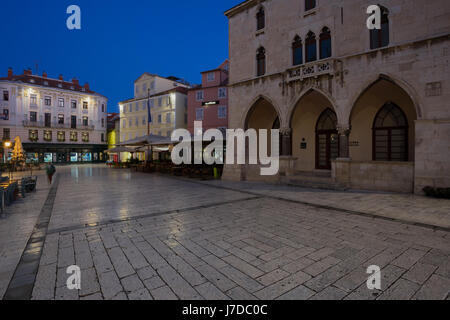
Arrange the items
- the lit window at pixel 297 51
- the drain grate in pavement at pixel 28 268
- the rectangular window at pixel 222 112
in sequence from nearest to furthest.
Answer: the drain grate in pavement at pixel 28 268 < the lit window at pixel 297 51 < the rectangular window at pixel 222 112

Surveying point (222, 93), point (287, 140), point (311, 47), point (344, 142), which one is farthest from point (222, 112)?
point (344, 142)

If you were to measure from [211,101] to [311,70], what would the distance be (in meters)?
18.7

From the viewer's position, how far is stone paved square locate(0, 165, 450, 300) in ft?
10.1

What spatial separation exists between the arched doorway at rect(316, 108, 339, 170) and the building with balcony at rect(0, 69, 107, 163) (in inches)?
1796

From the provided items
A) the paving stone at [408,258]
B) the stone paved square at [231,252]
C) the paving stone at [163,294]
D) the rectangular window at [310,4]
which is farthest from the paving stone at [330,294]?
the rectangular window at [310,4]

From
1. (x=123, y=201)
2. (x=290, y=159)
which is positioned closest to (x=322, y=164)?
(x=290, y=159)

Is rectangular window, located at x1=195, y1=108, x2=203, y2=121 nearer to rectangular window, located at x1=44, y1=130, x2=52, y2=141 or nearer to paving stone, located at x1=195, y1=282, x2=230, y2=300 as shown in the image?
paving stone, located at x1=195, y1=282, x2=230, y2=300

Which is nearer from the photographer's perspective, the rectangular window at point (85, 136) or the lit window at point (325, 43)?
the lit window at point (325, 43)

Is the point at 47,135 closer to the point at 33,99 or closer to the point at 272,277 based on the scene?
the point at 33,99

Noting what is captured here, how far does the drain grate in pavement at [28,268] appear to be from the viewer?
3021 millimetres

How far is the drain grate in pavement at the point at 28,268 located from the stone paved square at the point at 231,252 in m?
0.07

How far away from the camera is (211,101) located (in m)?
29.9

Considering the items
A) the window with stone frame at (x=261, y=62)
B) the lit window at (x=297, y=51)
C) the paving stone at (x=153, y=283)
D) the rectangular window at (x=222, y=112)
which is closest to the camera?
the paving stone at (x=153, y=283)

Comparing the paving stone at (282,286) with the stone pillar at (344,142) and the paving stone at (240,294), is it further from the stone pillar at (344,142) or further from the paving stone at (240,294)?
the stone pillar at (344,142)
